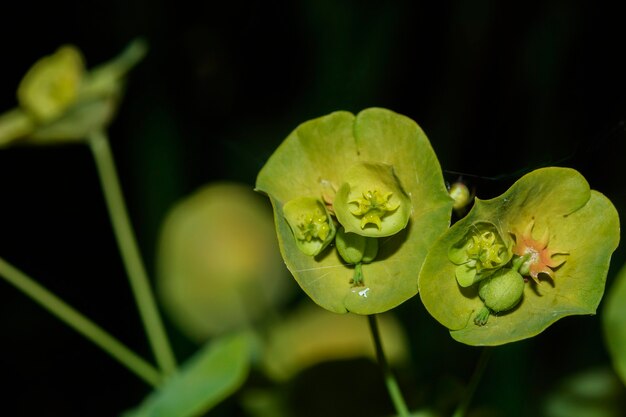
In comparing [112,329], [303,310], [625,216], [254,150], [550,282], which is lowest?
[112,329]

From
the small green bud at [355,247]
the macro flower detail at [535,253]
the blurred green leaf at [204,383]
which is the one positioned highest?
the small green bud at [355,247]

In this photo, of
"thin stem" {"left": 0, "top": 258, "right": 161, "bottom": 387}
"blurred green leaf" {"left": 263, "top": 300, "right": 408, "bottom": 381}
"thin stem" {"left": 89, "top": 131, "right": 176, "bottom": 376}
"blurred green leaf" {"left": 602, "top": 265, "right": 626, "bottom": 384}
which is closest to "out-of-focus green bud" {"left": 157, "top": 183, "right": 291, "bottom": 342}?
"blurred green leaf" {"left": 263, "top": 300, "right": 408, "bottom": 381}

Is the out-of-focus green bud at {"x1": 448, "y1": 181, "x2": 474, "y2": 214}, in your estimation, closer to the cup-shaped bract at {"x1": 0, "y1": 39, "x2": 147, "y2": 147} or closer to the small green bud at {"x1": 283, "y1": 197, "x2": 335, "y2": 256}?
the small green bud at {"x1": 283, "y1": 197, "x2": 335, "y2": 256}

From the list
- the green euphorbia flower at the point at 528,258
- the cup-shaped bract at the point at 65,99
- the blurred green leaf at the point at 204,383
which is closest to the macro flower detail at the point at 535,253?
the green euphorbia flower at the point at 528,258

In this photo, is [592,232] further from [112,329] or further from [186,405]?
[112,329]

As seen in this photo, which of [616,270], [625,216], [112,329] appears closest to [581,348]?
[616,270]

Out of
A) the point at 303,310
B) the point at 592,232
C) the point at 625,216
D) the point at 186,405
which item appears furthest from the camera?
the point at 303,310

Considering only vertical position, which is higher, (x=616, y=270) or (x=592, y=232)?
(x=592, y=232)

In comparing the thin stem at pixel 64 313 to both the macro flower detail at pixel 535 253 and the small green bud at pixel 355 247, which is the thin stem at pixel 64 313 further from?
the macro flower detail at pixel 535 253
